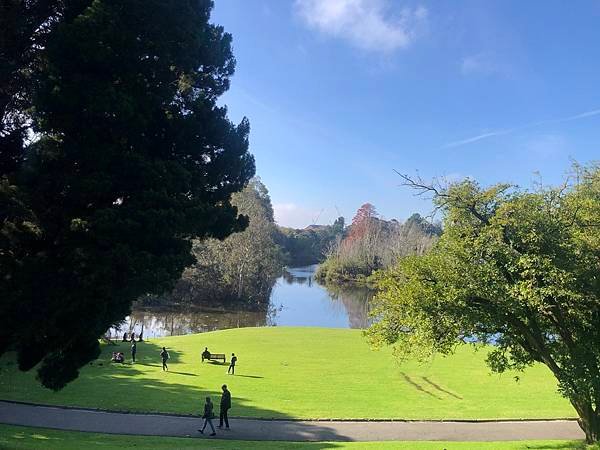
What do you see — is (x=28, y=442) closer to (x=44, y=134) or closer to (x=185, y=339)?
(x=44, y=134)

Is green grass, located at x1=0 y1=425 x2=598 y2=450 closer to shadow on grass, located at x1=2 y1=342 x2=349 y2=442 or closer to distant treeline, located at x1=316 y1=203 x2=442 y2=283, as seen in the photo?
shadow on grass, located at x1=2 y1=342 x2=349 y2=442

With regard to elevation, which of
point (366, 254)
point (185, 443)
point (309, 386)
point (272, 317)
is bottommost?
point (185, 443)

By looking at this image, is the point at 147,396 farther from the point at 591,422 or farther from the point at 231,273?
the point at 231,273

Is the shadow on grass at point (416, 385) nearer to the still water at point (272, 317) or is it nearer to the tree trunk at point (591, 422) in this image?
the tree trunk at point (591, 422)

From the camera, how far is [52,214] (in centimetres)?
1230

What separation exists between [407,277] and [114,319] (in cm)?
812

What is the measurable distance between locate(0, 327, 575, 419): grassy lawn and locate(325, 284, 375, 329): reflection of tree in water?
23827 millimetres

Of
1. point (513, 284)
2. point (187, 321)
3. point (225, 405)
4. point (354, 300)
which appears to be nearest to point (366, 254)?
point (354, 300)

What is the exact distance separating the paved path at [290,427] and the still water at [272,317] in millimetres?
26611

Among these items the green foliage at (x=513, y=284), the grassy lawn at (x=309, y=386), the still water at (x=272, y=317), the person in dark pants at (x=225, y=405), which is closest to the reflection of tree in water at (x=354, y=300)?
the still water at (x=272, y=317)

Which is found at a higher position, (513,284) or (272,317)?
(513,284)

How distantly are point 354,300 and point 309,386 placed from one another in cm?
5462

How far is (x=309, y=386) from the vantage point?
23906 millimetres

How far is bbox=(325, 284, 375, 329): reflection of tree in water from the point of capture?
194ft
